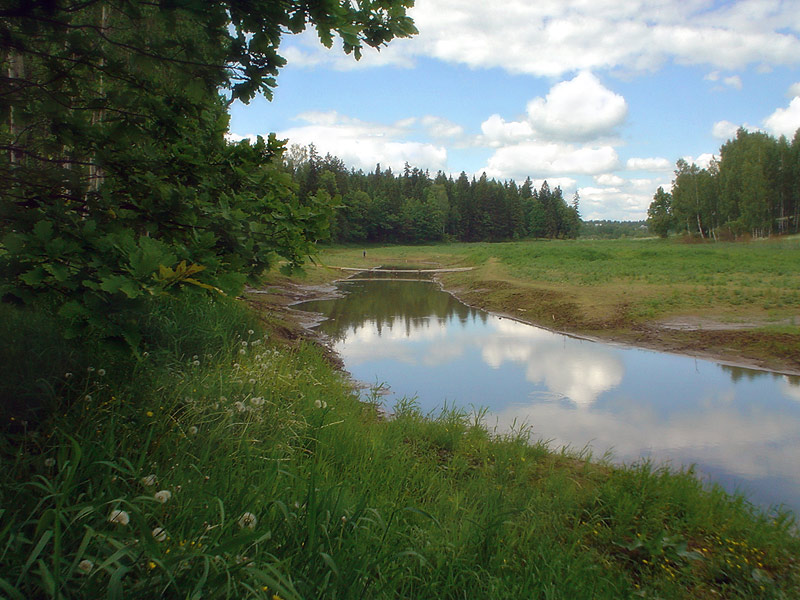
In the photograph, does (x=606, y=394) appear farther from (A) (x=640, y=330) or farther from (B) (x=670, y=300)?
(B) (x=670, y=300)

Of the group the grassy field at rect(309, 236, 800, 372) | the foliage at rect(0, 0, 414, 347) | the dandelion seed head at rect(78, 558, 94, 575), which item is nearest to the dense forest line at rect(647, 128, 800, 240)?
the grassy field at rect(309, 236, 800, 372)

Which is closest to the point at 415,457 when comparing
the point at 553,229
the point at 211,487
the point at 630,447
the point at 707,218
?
the point at 211,487

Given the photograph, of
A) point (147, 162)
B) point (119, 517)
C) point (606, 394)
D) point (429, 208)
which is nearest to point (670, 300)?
point (606, 394)

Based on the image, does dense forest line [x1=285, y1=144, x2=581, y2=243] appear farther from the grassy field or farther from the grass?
the grass

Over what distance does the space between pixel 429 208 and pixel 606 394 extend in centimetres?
7437

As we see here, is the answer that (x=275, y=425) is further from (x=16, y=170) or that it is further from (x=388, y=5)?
(x=388, y=5)

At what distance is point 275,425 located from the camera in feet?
13.6

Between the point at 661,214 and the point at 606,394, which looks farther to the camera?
the point at 661,214

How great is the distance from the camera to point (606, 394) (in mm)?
9367

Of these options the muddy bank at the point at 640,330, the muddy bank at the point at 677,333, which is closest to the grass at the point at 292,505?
the muddy bank at the point at 640,330

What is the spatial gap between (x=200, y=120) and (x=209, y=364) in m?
2.47

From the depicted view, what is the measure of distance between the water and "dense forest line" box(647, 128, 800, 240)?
161 feet

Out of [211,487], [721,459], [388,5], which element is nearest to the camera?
[211,487]

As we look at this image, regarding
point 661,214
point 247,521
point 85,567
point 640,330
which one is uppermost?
point 661,214
